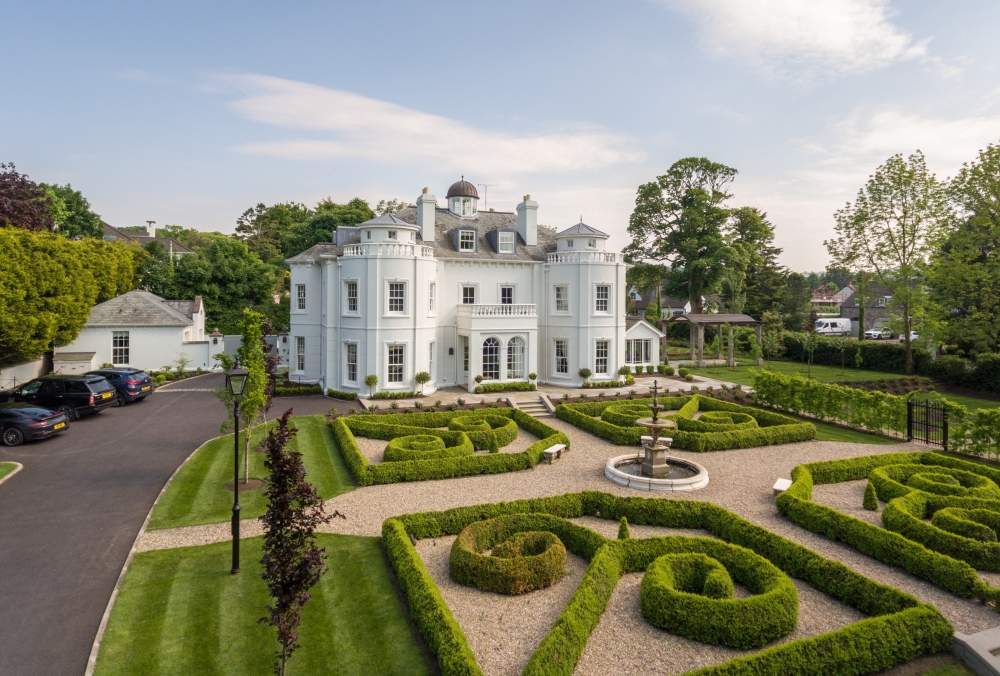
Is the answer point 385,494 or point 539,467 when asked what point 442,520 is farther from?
point 539,467

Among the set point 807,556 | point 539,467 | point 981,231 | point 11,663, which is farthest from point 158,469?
point 981,231

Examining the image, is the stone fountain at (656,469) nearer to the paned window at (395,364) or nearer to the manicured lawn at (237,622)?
the manicured lawn at (237,622)

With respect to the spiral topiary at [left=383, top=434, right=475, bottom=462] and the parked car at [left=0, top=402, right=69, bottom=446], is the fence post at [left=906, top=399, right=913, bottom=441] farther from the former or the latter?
the parked car at [left=0, top=402, right=69, bottom=446]

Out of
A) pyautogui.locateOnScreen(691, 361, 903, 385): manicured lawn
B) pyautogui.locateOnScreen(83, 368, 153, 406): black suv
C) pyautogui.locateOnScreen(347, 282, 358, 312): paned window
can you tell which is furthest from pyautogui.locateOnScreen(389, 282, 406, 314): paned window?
pyautogui.locateOnScreen(691, 361, 903, 385): manicured lawn

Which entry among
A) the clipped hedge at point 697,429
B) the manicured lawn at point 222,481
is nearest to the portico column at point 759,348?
the clipped hedge at point 697,429

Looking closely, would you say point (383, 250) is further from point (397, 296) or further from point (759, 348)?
point (759, 348)

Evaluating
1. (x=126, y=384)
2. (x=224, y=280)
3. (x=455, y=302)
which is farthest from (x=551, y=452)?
(x=224, y=280)
